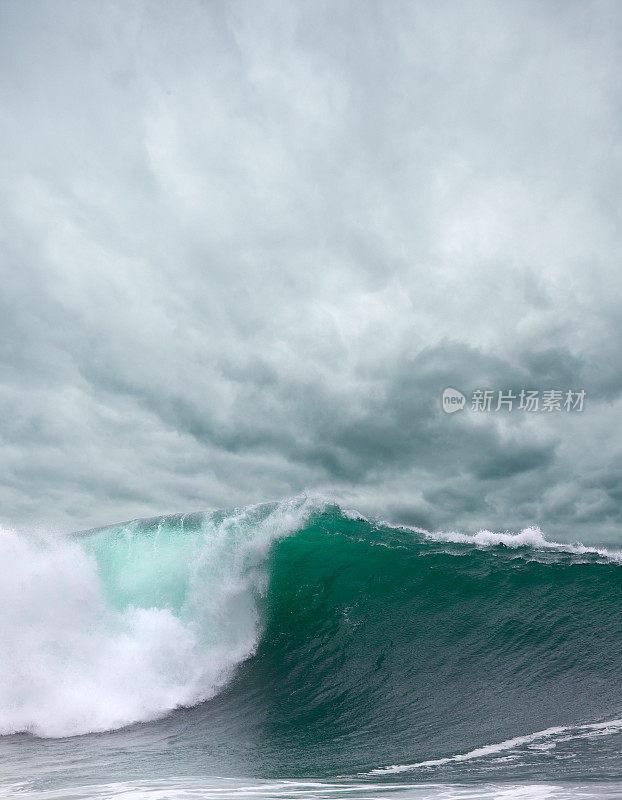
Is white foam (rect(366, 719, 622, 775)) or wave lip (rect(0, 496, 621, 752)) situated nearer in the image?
white foam (rect(366, 719, 622, 775))

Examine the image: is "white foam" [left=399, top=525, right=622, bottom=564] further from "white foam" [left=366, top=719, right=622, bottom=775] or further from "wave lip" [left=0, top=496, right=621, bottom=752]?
"white foam" [left=366, top=719, right=622, bottom=775]

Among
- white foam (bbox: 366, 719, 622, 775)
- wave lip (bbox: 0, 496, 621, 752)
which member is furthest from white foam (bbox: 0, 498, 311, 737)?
white foam (bbox: 366, 719, 622, 775)

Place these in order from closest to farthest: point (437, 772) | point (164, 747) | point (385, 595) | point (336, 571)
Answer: point (437, 772) → point (164, 747) → point (385, 595) → point (336, 571)

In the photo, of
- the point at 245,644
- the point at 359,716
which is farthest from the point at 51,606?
the point at 359,716

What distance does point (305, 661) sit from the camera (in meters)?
10.5

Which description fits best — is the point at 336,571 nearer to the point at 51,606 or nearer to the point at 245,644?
the point at 245,644

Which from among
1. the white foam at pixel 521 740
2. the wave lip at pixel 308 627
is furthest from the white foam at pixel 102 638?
the white foam at pixel 521 740

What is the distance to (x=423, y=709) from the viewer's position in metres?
8.09

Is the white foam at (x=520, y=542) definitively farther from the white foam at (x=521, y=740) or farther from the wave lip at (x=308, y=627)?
the white foam at (x=521, y=740)

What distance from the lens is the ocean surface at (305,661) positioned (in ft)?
18.2

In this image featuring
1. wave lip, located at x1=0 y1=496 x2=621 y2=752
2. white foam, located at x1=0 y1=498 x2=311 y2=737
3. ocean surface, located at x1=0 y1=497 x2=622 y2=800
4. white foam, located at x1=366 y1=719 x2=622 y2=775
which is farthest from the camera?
white foam, located at x1=0 y1=498 x2=311 y2=737

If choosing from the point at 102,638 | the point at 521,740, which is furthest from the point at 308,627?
the point at 521,740

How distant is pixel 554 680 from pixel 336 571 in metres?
6.32

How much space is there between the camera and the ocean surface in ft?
18.2
